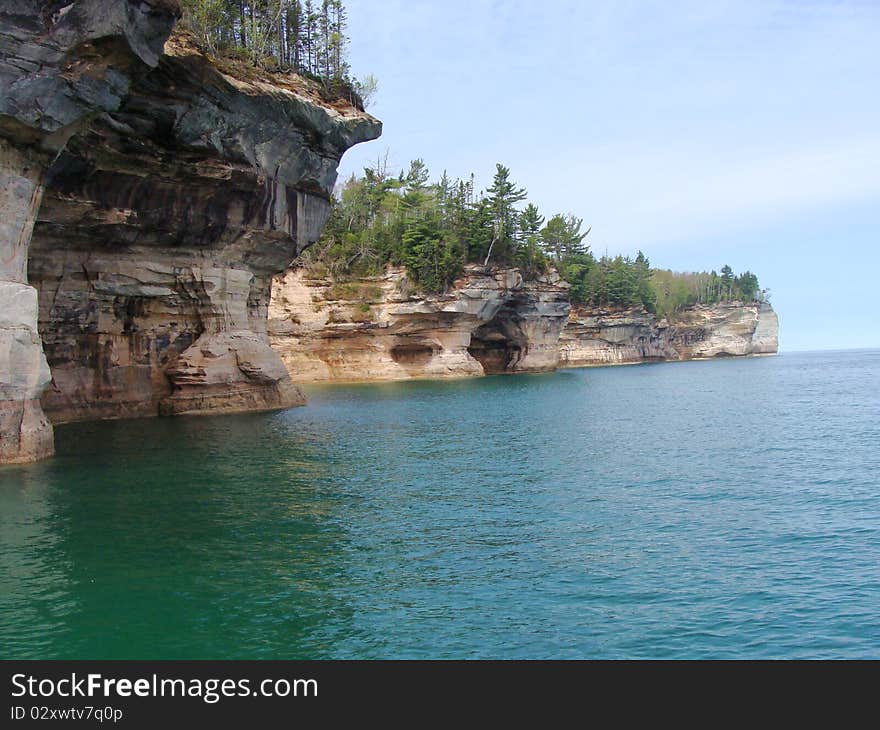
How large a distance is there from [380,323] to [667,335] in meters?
66.7

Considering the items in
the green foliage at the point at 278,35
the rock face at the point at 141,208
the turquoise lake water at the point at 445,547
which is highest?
the green foliage at the point at 278,35

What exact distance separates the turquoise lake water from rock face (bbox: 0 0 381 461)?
6208mm

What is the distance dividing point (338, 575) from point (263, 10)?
32079 mm

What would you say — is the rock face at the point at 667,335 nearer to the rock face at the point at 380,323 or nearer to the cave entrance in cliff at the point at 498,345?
the cave entrance in cliff at the point at 498,345

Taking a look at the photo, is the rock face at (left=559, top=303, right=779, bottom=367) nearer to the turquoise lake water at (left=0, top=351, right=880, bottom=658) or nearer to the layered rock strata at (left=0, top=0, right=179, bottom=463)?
the turquoise lake water at (left=0, top=351, right=880, bottom=658)

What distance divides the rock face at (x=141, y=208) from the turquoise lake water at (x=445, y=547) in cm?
621

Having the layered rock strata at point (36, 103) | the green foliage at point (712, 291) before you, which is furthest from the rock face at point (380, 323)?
the green foliage at point (712, 291)

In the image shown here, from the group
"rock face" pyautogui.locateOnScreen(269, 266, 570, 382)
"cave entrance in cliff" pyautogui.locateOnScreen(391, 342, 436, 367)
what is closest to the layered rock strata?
"rock face" pyautogui.locateOnScreen(269, 266, 570, 382)

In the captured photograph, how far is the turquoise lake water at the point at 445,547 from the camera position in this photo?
913 centimetres

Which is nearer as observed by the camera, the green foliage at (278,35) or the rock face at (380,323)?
the green foliage at (278,35)

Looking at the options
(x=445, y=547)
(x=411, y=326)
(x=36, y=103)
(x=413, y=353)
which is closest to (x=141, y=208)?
(x=36, y=103)

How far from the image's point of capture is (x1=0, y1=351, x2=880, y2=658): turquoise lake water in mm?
9133
